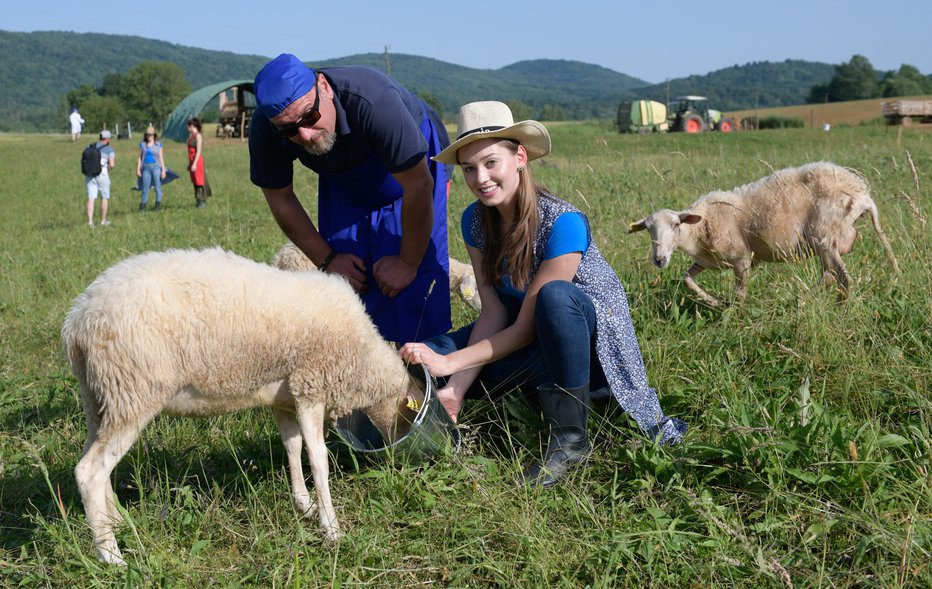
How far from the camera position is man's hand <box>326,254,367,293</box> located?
3.28m

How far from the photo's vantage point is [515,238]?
278cm

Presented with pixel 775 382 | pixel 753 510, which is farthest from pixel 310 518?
pixel 775 382

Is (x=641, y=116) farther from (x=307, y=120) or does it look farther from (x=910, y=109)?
(x=307, y=120)

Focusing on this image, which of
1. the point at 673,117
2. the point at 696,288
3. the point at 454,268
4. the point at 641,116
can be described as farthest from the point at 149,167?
the point at 641,116

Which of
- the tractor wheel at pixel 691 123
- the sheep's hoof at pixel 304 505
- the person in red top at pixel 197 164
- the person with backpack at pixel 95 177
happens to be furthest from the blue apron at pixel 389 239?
the tractor wheel at pixel 691 123

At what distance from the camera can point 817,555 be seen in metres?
2.14

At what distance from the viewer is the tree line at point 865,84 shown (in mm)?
82438

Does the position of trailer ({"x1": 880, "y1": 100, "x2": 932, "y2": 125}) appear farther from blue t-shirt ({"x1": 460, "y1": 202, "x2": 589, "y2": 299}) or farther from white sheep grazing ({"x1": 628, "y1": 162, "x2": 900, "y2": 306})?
blue t-shirt ({"x1": 460, "y1": 202, "x2": 589, "y2": 299})

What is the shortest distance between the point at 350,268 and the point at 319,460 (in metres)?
1.01

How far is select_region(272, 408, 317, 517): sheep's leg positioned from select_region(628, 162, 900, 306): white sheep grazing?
2836 mm

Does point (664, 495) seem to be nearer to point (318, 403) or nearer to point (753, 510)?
point (753, 510)

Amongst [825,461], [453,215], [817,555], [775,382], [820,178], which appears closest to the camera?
[817,555]

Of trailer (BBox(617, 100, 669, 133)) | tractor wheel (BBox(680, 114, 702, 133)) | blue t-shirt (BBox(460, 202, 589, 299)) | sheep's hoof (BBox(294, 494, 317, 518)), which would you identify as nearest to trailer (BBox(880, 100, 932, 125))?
tractor wheel (BBox(680, 114, 702, 133))

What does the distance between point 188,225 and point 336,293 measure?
27.6 ft
